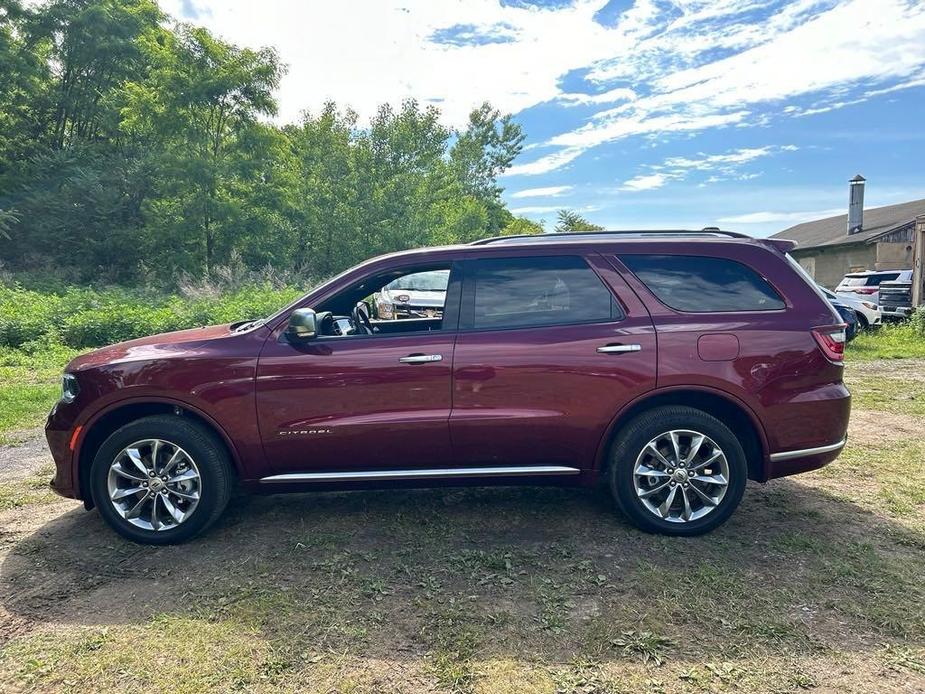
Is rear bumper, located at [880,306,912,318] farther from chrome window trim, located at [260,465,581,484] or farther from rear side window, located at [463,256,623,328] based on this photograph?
chrome window trim, located at [260,465,581,484]

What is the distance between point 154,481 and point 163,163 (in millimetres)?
24417

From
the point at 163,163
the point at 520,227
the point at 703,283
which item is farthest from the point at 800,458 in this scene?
the point at 520,227

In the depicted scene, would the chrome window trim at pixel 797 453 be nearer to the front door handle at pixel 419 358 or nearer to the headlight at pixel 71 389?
the front door handle at pixel 419 358

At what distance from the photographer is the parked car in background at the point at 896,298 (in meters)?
15.0

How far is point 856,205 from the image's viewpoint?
2908cm

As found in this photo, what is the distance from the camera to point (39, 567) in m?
3.37

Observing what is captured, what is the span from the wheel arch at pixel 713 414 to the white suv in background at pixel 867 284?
586 inches

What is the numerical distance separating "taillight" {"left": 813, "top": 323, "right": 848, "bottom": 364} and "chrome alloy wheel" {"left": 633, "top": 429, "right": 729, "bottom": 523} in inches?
35.2

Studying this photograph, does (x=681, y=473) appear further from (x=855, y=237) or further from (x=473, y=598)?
(x=855, y=237)

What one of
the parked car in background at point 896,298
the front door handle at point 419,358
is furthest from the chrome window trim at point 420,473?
the parked car in background at point 896,298

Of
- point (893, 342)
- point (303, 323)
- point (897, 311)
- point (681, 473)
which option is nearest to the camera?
point (303, 323)

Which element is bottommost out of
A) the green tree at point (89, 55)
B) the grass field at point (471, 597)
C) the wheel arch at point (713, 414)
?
the grass field at point (471, 597)

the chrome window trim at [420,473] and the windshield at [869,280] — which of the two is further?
the windshield at [869,280]

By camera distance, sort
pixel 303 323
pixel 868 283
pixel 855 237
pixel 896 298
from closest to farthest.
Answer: pixel 303 323 < pixel 896 298 < pixel 868 283 < pixel 855 237
